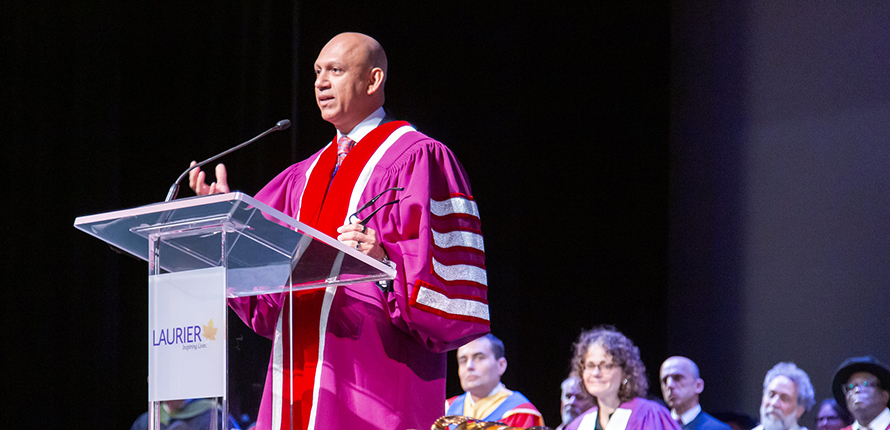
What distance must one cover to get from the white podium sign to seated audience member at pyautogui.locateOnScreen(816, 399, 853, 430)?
396 cm

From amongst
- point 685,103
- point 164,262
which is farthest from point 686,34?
point 164,262

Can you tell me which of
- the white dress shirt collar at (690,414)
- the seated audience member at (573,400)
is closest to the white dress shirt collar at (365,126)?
the white dress shirt collar at (690,414)

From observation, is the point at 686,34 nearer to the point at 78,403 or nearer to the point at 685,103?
the point at 685,103

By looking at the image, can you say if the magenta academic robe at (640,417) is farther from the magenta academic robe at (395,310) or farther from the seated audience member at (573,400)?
the magenta academic robe at (395,310)

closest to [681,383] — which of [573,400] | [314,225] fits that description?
[573,400]

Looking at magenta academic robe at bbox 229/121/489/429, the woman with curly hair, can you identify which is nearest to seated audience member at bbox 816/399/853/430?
the woman with curly hair

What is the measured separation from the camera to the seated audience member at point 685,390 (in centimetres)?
507

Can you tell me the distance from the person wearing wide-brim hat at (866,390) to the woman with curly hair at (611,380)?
3.34ft

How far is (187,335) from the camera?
154 cm

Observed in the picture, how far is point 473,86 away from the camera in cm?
541

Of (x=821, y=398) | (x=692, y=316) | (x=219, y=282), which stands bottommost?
(x=821, y=398)

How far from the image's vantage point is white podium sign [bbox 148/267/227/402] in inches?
59.1

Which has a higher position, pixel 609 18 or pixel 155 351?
pixel 609 18

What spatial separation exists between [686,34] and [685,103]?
0.42 metres
